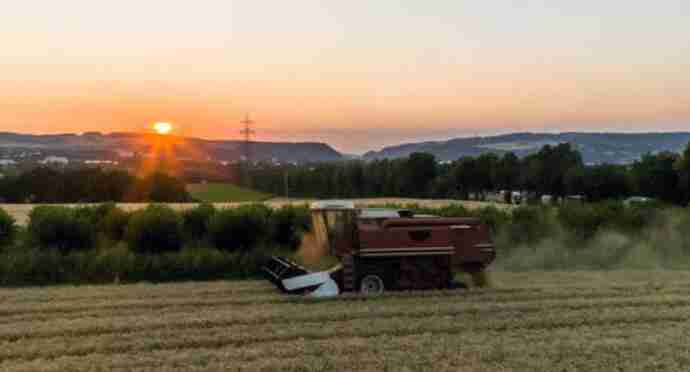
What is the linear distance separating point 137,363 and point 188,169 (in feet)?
225

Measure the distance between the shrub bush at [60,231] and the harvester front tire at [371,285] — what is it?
8271 millimetres

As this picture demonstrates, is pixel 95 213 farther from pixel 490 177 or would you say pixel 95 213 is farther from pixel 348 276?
pixel 490 177

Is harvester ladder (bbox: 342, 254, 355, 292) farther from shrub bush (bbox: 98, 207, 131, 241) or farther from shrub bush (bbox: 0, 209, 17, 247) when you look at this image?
shrub bush (bbox: 0, 209, 17, 247)

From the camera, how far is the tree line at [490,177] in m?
49.1

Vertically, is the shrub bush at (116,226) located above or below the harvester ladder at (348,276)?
above

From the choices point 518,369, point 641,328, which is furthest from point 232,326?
point 641,328

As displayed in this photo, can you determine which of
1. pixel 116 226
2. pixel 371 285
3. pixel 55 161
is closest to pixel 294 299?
pixel 371 285

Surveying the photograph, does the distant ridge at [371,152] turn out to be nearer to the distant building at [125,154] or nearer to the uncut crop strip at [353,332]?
the distant building at [125,154]

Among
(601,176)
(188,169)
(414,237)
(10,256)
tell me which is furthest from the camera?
(188,169)

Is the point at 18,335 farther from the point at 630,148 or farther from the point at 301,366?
the point at 630,148

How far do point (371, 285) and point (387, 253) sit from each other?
2.12 ft

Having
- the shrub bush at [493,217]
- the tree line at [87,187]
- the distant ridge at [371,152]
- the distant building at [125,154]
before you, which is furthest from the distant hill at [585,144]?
the shrub bush at [493,217]

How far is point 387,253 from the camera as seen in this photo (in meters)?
11.4

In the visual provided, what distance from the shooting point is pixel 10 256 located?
44.8ft
